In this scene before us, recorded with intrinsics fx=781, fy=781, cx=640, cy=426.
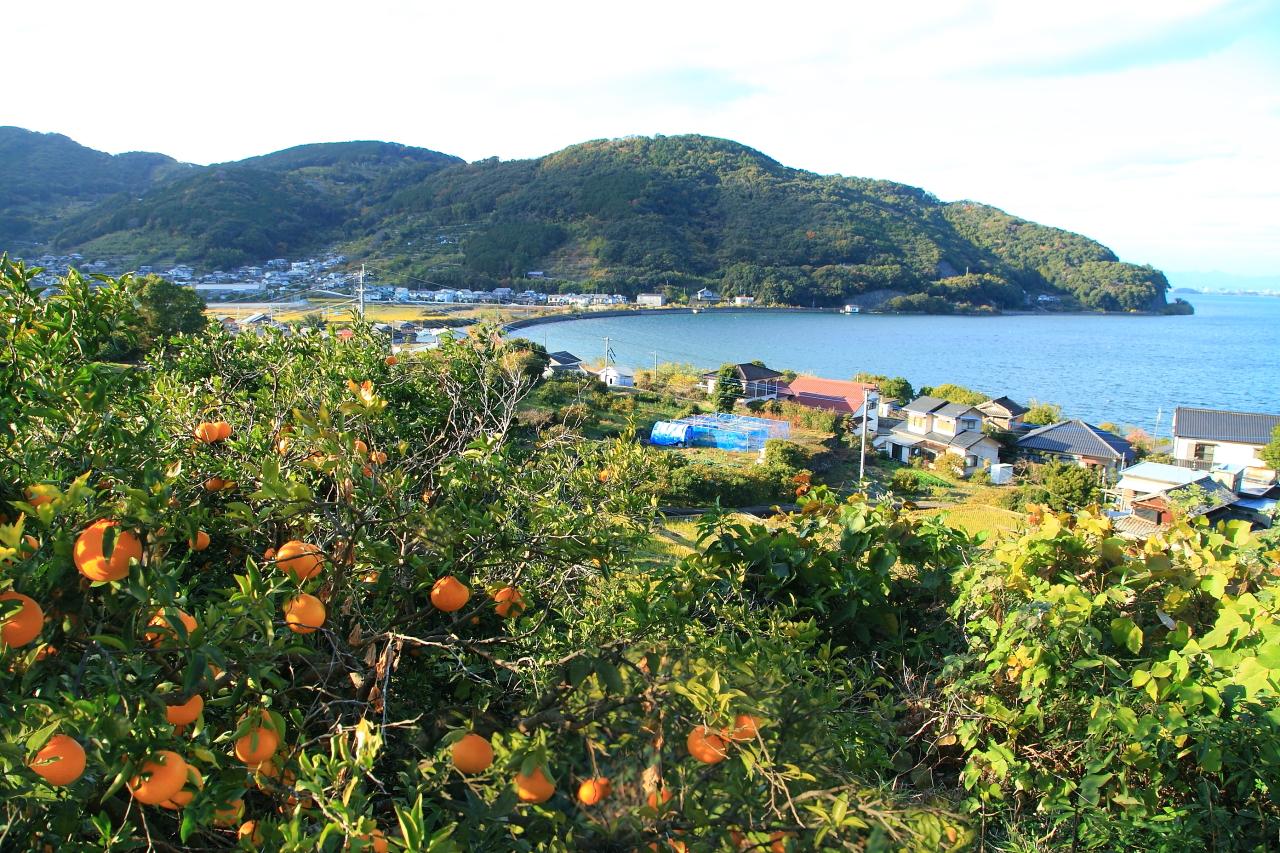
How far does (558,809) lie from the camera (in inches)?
48.8

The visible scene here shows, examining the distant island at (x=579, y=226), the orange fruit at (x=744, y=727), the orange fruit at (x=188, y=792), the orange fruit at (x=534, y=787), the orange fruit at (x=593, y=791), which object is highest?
the distant island at (x=579, y=226)

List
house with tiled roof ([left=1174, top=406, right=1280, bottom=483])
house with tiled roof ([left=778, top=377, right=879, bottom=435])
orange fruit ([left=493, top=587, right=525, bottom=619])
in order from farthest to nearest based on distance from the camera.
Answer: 1. house with tiled roof ([left=778, top=377, right=879, bottom=435])
2. house with tiled roof ([left=1174, top=406, right=1280, bottom=483])
3. orange fruit ([left=493, top=587, right=525, bottom=619])

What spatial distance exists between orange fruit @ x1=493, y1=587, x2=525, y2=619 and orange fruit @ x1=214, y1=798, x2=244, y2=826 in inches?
23.1

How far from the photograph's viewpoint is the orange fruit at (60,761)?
944 millimetres

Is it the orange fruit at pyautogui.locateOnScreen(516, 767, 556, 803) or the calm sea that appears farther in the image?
the calm sea

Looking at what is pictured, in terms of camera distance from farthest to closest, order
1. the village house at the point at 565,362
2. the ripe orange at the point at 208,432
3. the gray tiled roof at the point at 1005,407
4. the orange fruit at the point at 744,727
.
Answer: the village house at the point at 565,362 < the gray tiled roof at the point at 1005,407 < the ripe orange at the point at 208,432 < the orange fruit at the point at 744,727

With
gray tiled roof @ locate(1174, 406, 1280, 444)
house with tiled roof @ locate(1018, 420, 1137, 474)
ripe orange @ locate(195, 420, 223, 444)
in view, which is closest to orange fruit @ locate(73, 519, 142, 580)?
ripe orange @ locate(195, 420, 223, 444)

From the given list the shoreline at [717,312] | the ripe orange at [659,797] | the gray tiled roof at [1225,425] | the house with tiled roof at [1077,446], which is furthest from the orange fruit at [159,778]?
the shoreline at [717,312]

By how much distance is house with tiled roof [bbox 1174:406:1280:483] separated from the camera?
23531 millimetres

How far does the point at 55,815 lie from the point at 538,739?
63 cm

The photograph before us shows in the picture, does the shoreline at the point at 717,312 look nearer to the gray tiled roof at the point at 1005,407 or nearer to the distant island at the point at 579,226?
the distant island at the point at 579,226

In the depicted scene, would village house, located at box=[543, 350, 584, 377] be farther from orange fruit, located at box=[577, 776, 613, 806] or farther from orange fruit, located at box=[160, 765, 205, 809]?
orange fruit, located at box=[160, 765, 205, 809]

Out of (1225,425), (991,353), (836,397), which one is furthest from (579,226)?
(1225,425)

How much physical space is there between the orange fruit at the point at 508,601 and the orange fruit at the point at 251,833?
22.5 inches
